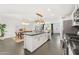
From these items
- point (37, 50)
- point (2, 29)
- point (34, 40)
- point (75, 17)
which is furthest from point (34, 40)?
point (75, 17)

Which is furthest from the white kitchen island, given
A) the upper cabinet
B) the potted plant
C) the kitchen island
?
the upper cabinet

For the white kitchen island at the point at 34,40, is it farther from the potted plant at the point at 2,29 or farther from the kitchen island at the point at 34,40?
the potted plant at the point at 2,29

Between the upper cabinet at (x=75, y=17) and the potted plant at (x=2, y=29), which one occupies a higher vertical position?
the upper cabinet at (x=75, y=17)

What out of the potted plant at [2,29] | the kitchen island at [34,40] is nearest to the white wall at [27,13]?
the potted plant at [2,29]

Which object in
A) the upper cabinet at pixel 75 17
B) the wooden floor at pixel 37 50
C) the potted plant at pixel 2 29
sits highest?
the upper cabinet at pixel 75 17

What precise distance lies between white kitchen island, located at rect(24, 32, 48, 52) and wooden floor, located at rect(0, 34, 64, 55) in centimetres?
7

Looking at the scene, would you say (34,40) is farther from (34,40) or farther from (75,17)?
(75,17)

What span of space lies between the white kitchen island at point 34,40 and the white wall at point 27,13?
252mm

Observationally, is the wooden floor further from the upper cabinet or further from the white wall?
the upper cabinet

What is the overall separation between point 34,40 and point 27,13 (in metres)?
0.54

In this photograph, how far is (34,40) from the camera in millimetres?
2355

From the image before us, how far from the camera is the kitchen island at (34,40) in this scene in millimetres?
2295
